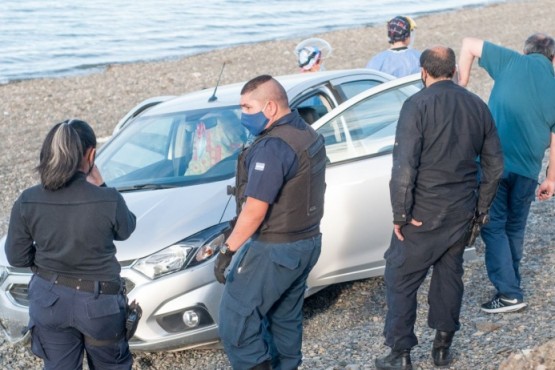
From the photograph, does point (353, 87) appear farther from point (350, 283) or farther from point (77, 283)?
point (77, 283)

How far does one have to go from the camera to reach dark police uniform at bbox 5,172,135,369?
4387mm

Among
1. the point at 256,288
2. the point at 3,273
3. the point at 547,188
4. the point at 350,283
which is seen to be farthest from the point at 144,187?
the point at 547,188

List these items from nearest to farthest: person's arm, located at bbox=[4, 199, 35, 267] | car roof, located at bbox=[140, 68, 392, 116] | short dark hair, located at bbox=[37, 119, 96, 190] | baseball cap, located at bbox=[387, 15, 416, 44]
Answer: short dark hair, located at bbox=[37, 119, 96, 190] → person's arm, located at bbox=[4, 199, 35, 267] → car roof, located at bbox=[140, 68, 392, 116] → baseball cap, located at bbox=[387, 15, 416, 44]

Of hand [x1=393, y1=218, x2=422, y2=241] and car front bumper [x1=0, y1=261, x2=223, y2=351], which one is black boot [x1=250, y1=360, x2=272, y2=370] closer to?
car front bumper [x1=0, y1=261, x2=223, y2=351]

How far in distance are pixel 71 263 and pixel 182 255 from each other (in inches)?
58.6

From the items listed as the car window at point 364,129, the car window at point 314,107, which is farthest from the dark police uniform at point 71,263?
the car window at point 314,107

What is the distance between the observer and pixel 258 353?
5.04m

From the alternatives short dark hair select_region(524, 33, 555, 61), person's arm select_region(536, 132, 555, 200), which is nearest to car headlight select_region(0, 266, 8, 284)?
person's arm select_region(536, 132, 555, 200)

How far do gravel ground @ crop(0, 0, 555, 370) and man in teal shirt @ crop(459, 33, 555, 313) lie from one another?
37cm

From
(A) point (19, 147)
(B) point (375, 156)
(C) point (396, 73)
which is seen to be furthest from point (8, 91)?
(B) point (375, 156)

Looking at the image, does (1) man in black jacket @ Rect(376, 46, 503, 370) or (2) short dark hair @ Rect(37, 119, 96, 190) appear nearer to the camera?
(2) short dark hair @ Rect(37, 119, 96, 190)

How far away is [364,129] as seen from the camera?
7039mm

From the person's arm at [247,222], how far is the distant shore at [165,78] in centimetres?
576

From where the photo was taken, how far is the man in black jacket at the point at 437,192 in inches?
207
